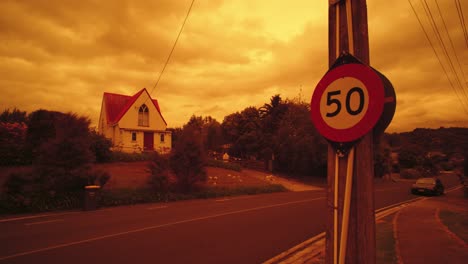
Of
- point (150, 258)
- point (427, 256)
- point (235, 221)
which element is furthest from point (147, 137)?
point (427, 256)

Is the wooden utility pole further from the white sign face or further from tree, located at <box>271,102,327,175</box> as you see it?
tree, located at <box>271,102,327,175</box>

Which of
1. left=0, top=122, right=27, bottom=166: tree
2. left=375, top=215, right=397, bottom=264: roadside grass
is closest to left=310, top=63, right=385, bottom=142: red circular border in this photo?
left=375, top=215, right=397, bottom=264: roadside grass

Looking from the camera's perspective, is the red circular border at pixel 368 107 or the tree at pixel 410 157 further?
the tree at pixel 410 157

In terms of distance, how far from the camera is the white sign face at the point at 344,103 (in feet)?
6.28

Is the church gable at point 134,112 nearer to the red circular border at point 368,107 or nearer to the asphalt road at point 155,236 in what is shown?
the asphalt road at point 155,236

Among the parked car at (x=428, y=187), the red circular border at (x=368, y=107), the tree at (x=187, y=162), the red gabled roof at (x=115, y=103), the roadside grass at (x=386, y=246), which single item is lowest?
the parked car at (x=428, y=187)

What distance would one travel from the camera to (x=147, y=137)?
115 ft

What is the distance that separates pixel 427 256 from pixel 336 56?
542 centimetres

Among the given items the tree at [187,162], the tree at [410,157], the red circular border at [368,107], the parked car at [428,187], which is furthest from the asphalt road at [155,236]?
the tree at [410,157]

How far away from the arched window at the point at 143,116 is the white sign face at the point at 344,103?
3509cm

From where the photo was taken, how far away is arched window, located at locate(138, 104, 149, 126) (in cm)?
3441

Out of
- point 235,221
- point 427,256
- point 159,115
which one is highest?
point 159,115

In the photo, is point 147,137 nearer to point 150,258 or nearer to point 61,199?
point 61,199

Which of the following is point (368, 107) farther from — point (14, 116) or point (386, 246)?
point (14, 116)
